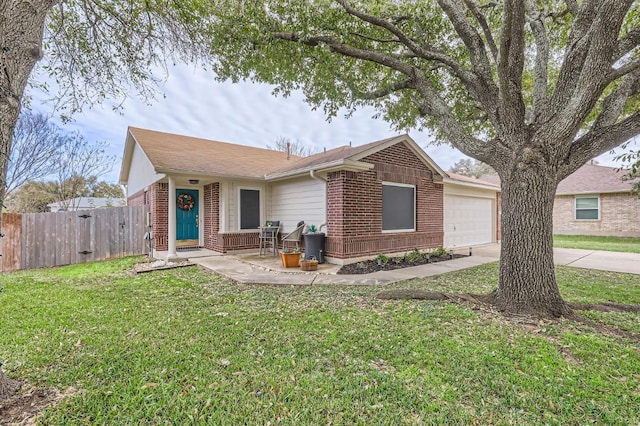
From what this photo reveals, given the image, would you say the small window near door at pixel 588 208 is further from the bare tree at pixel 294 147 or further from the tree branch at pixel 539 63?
the bare tree at pixel 294 147

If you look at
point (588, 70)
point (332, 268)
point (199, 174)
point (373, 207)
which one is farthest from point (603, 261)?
point (199, 174)

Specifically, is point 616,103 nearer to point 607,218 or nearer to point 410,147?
point 410,147

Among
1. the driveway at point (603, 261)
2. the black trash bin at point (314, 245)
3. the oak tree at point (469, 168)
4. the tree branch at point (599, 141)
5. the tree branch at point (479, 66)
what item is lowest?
the driveway at point (603, 261)

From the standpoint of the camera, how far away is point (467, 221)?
1248 cm

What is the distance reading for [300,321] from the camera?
3.96 metres

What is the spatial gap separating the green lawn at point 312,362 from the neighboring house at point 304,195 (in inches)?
144

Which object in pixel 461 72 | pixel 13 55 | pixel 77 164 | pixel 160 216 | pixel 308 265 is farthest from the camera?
pixel 77 164

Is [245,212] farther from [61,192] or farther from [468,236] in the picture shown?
[61,192]

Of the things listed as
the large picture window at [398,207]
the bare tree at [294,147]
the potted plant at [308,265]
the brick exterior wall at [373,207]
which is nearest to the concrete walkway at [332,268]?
the potted plant at [308,265]

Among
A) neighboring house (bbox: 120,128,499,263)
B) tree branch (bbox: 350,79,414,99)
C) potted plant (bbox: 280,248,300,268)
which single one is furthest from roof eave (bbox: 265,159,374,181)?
potted plant (bbox: 280,248,300,268)

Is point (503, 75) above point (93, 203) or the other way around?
above

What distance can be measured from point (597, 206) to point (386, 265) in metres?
17.8

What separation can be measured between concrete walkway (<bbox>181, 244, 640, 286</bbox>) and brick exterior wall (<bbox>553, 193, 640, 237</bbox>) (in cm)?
986

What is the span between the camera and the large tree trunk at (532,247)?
4102 mm
